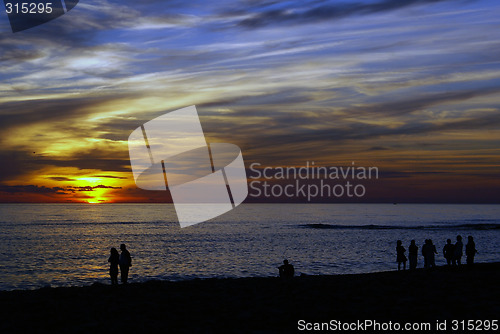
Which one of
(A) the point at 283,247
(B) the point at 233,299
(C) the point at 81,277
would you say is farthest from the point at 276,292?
(A) the point at 283,247

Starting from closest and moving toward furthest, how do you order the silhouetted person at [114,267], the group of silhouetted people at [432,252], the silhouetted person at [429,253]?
the silhouetted person at [114,267] → the group of silhouetted people at [432,252] → the silhouetted person at [429,253]

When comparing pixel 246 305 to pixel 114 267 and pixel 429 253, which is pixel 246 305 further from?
pixel 429 253

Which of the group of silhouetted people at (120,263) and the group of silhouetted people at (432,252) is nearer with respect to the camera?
the group of silhouetted people at (120,263)

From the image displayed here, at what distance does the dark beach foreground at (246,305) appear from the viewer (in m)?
10.6

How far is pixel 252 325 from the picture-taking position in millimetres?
10406

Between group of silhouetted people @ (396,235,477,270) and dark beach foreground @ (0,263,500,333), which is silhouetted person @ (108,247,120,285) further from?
group of silhouetted people @ (396,235,477,270)

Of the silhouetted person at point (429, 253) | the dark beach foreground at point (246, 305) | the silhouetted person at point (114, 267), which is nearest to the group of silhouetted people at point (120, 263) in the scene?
the silhouetted person at point (114, 267)

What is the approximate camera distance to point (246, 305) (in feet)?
42.7

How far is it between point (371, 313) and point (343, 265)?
2836 centimetres

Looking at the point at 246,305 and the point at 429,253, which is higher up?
the point at 246,305

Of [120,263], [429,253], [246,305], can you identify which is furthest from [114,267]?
[429,253]

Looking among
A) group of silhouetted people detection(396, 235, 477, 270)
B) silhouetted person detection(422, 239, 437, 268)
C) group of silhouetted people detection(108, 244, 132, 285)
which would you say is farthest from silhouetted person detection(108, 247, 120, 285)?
silhouetted person detection(422, 239, 437, 268)

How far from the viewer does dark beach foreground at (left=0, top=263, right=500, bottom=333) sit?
34.7ft

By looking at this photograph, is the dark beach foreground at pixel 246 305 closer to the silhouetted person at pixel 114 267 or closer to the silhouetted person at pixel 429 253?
the silhouetted person at pixel 114 267
